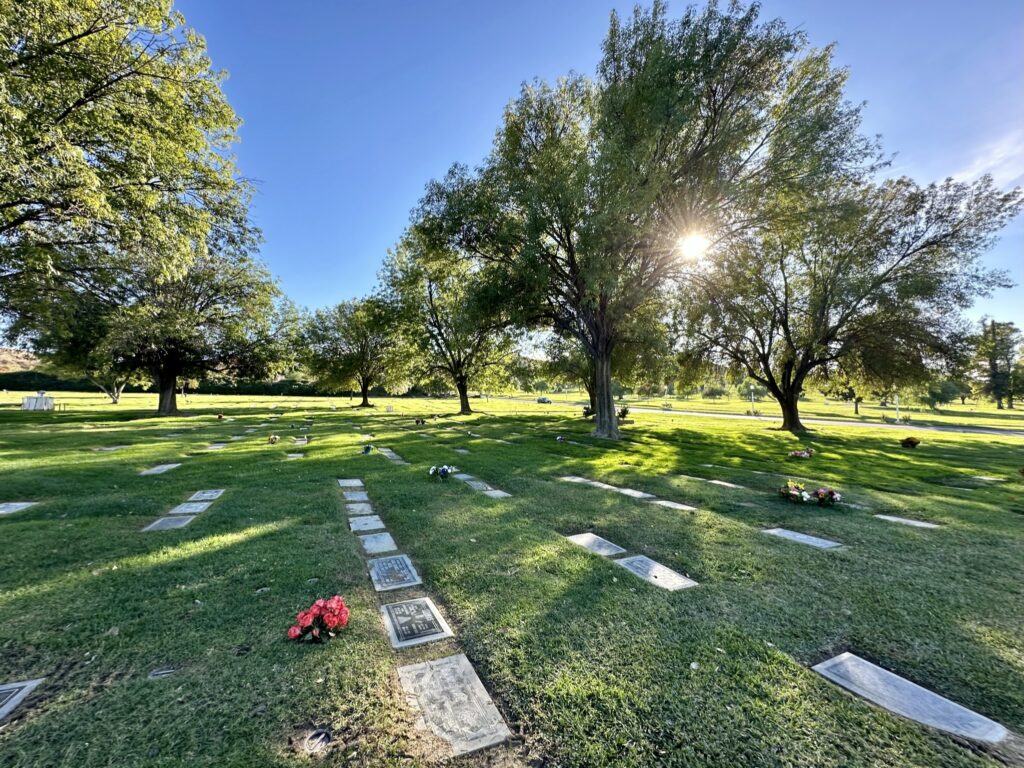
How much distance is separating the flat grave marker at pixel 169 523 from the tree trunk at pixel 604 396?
10527mm

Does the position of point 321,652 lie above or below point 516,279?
below

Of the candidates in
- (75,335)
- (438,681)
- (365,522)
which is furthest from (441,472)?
(75,335)

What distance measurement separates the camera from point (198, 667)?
1.87 metres

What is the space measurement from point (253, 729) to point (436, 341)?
22345 millimetres

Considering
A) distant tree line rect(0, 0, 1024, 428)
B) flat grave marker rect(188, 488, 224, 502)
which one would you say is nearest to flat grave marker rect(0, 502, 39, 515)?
flat grave marker rect(188, 488, 224, 502)

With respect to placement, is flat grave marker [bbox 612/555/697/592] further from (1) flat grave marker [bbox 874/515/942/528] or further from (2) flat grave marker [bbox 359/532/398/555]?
(1) flat grave marker [bbox 874/515/942/528]

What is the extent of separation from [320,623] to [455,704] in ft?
3.03

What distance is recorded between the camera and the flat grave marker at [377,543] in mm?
3439

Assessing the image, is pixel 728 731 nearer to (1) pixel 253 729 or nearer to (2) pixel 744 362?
(1) pixel 253 729

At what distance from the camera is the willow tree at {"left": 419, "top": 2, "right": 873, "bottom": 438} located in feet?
30.8

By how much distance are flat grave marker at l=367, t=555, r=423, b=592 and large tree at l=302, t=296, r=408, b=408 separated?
81.6 ft

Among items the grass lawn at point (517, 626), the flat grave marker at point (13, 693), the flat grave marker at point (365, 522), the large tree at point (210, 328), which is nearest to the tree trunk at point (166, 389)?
the large tree at point (210, 328)

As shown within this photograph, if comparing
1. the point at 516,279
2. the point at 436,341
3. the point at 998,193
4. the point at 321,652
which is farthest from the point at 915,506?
the point at 436,341

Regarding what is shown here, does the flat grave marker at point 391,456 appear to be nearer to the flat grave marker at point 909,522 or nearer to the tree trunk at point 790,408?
the flat grave marker at point 909,522
